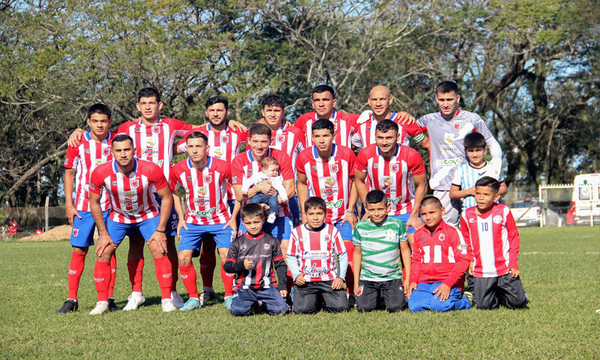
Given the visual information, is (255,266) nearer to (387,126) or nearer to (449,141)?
(387,126)

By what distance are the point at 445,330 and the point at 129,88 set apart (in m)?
21.9

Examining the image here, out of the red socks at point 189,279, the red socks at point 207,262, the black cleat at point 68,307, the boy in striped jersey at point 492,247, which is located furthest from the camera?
the red socks at point 207,262

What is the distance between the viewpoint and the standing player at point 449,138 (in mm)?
7062

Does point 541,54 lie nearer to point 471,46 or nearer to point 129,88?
point 471,46

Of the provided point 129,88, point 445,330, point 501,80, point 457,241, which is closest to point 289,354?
point 445,330

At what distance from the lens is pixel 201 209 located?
6906 millimetres

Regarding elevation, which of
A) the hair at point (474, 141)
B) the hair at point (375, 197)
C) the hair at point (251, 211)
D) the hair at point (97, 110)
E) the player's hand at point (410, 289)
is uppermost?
the hair at point (97, 110)

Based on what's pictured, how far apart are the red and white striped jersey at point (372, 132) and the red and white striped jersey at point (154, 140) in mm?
2275

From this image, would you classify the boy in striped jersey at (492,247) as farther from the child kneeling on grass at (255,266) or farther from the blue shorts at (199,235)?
the blue shorts at (199,235)

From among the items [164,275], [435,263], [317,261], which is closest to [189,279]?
[164,275]

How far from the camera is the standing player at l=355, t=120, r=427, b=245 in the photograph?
22.0 feet

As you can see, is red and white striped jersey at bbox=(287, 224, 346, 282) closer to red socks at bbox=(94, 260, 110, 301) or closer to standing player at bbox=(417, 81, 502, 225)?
standing player at bbox=(417, 81, 502, 225)

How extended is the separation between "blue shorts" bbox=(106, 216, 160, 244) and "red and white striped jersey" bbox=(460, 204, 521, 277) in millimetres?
3357

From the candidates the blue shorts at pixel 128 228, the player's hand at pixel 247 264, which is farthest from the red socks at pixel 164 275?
the player's hand at pixel 247 264
